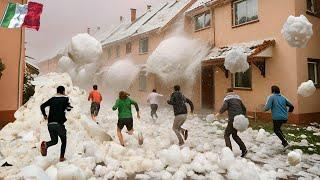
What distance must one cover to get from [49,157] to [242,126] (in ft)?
13.2

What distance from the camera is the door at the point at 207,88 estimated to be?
1733 centimetres

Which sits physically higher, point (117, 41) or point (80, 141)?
point (117, 41)

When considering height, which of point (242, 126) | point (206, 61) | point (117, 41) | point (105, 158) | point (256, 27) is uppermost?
point (117, 41)

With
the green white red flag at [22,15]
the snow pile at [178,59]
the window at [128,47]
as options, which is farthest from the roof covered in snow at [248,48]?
the window at [128,47]

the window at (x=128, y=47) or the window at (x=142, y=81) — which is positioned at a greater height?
the window at (x=128, y=47)

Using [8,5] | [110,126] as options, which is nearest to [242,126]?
[110,126]

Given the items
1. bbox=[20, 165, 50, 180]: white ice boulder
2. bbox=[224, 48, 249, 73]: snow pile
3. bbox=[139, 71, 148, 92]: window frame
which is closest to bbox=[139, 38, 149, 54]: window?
bbox=[139, 71, 148, 92]: window frame

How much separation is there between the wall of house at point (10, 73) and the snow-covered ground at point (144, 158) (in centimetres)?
118

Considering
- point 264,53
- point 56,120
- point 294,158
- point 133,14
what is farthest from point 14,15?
point 133,14

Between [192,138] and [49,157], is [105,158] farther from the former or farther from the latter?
[192,138]

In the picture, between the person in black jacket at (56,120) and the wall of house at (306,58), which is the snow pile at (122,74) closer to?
the wall of house at (306,58)

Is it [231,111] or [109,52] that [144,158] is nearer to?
[231,111]

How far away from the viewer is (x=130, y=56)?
26.0 meters

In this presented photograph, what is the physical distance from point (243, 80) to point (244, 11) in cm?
313
